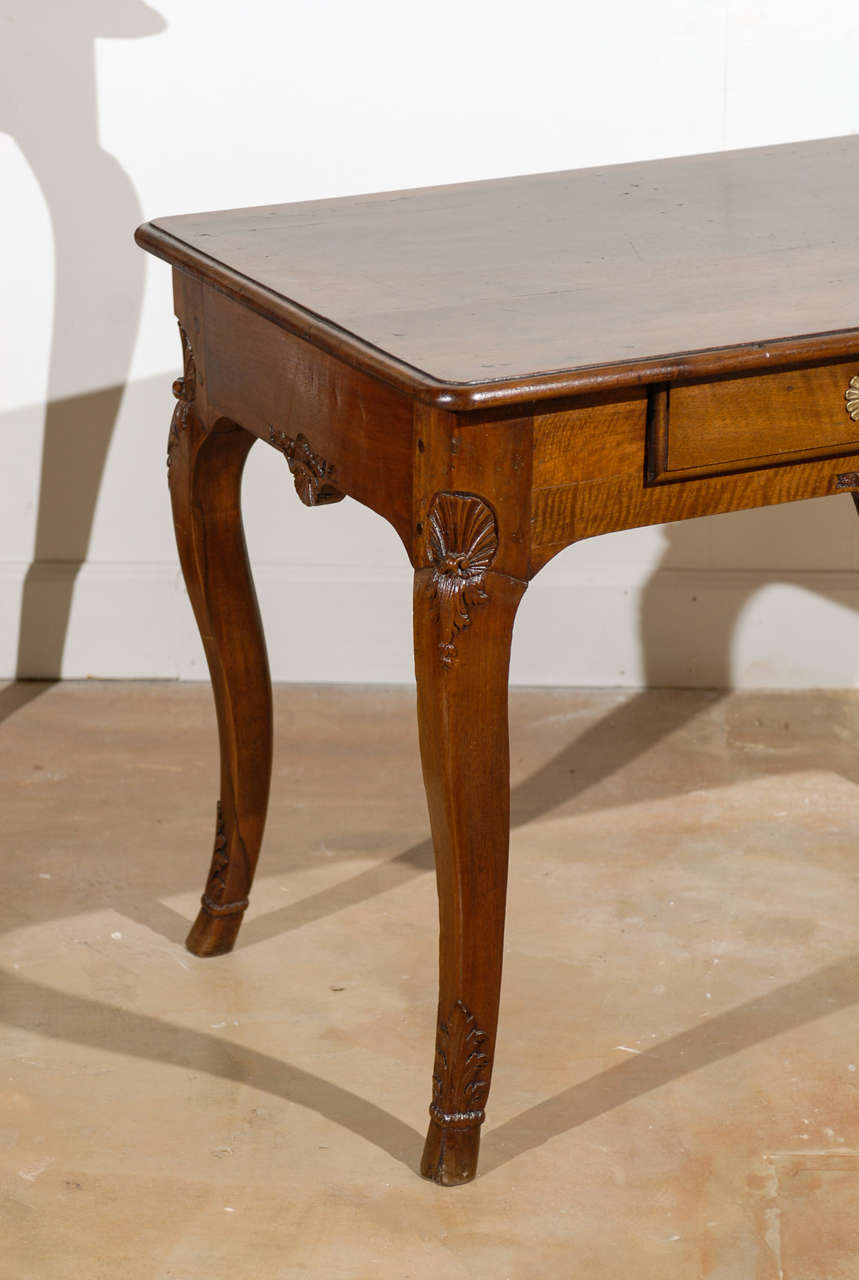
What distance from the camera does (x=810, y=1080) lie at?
1.95 meters

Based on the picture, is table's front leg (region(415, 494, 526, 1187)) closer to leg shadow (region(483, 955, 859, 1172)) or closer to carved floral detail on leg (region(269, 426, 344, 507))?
leg shadow (region(483, 955, 859, 1172))

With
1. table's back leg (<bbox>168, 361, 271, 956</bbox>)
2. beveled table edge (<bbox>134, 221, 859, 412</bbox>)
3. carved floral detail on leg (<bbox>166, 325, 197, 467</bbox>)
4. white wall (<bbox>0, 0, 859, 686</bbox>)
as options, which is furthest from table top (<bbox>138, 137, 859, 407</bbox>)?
white wall (<bbox>0, 0, 859, 686</bbox>)

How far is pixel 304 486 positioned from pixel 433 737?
0.29 m

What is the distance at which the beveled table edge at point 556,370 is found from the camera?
55.7 inches

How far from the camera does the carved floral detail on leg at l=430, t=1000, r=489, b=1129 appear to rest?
1.73 metres

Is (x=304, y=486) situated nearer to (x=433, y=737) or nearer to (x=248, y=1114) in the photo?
(x=433, y=737)

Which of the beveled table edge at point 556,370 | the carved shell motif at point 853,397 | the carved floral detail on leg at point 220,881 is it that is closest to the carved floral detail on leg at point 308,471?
the beveled table edge at point 556,370

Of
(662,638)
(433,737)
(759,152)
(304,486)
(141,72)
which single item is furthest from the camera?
Result: (662,638)

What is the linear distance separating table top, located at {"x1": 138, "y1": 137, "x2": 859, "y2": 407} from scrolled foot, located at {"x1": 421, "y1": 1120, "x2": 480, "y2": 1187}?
2.52ft

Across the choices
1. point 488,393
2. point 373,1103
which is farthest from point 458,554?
point 373,1103

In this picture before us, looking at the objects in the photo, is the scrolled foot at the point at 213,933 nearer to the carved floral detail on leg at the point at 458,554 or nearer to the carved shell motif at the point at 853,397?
the carved floral detail on leg at the point at 458,554

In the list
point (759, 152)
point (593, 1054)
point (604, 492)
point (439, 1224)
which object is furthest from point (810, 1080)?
point (759, 152)

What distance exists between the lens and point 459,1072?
174cm

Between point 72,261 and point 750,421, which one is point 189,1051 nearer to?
point 750,421
